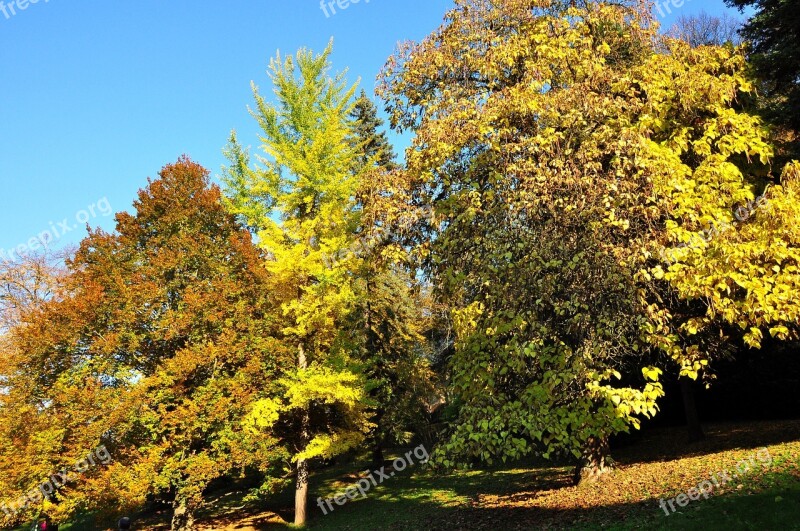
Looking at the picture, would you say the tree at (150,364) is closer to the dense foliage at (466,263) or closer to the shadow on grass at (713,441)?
the dense foliage at (466,263)

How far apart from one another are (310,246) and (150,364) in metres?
6.06

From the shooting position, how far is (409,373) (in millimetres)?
19141

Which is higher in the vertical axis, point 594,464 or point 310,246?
point 310,246

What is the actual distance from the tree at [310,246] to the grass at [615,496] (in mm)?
2834

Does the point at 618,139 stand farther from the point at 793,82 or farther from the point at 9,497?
the point at 9,497

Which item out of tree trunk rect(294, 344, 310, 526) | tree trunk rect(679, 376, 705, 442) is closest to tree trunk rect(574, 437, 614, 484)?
tree trunk rect(679, 376, 705, 442)

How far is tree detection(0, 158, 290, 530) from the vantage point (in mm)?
11508

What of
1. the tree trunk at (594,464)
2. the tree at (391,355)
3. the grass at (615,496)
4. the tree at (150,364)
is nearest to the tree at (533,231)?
the grass at (615,496)

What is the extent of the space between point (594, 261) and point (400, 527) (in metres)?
8.71

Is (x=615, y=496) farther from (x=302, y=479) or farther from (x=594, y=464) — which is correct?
(x=302, y=479)

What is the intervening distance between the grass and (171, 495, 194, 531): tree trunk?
1882 millimetres

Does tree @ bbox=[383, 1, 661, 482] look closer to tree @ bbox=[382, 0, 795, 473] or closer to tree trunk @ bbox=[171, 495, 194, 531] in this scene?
tree @ bbox=[382, 0, 795, 473]

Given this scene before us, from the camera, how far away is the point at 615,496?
28.2 ft

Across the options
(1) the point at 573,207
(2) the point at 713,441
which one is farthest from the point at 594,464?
(1) the point at 573,207
